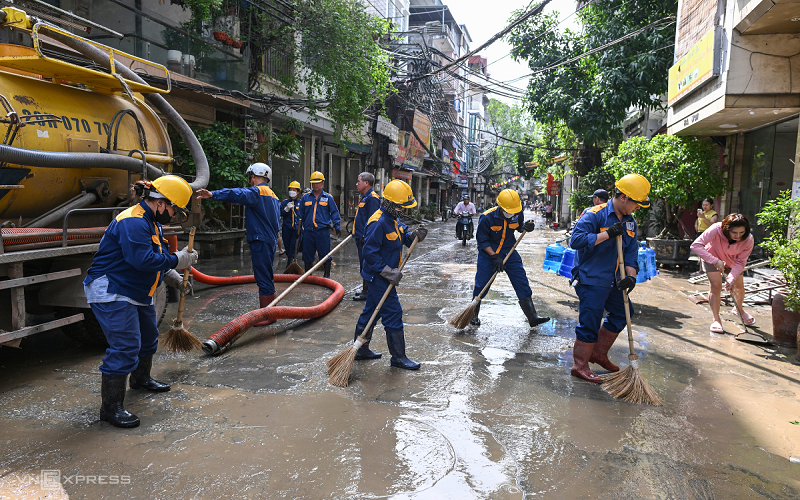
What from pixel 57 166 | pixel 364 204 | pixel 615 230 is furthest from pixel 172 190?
pixel 364 204

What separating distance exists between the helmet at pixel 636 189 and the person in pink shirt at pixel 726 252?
238 cm

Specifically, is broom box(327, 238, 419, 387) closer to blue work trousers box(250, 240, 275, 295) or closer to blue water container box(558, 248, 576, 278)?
blue work trousers box(250, 240, 275, 295)

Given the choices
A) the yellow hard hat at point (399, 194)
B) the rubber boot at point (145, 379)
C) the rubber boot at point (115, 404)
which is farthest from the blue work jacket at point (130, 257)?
the yellow hard hat at point (399, 194)

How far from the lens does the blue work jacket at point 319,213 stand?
8.05 m

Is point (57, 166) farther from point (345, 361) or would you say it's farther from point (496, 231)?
point (496, 231)

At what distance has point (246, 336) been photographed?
558cm

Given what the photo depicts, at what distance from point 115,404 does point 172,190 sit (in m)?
1.45

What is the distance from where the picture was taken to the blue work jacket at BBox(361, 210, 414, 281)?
454cm

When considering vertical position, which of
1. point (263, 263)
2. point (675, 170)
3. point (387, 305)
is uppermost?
point (675, 170)

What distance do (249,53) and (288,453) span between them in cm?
1221

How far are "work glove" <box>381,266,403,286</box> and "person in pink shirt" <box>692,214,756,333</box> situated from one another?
12.8 ft

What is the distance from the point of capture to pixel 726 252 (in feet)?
20.6

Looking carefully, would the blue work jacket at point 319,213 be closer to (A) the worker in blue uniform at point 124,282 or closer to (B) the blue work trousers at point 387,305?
(B) the blue work trousers at point 387,305

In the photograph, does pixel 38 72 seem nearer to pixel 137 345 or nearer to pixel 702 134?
pixel 137 345
